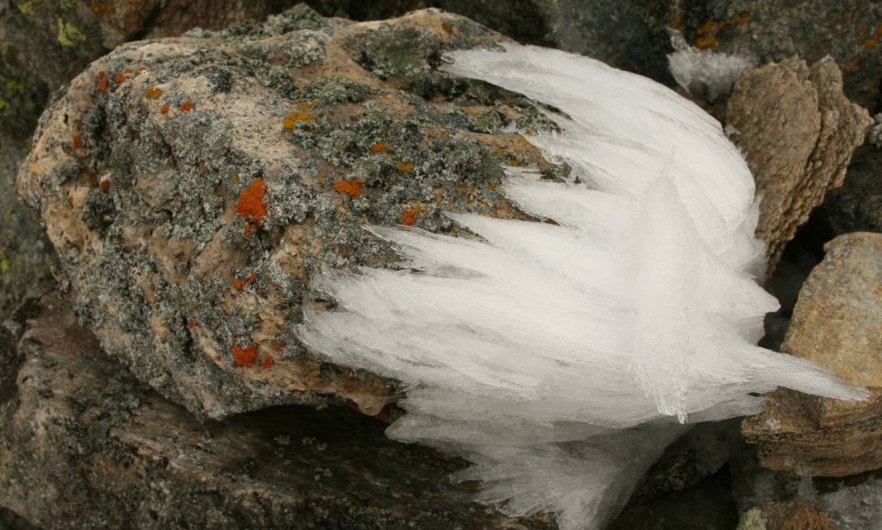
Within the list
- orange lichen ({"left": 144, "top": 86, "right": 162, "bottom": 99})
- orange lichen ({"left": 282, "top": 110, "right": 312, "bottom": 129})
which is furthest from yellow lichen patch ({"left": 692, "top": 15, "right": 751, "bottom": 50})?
orange lichen ({"left": 144, "top": 86, "right": 162, "bottom": 99})

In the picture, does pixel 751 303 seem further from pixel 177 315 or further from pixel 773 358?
pixel 177 315

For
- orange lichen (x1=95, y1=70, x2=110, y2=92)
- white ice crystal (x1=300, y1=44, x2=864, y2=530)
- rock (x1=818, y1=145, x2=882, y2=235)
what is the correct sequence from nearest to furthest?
white ice crystal (x1=300, y1=44, x2=864, y2=530)
orange lichen (x1=95, y1=70, x2=110, y2=92)
rock (x1=818, y1=145, x2=882, y2=235)

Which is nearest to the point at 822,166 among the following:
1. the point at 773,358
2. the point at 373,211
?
the point at 773,358

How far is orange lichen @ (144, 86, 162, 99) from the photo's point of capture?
13.1 feet

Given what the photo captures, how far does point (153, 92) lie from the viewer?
402cm

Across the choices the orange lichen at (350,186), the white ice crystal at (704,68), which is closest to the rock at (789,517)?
the orange lichen at (350,186)

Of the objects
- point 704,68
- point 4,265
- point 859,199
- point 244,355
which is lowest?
point 4,265

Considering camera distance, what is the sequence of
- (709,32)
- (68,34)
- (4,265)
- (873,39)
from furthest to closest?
(4,265) < (68,34) < (709,32) < (873,39)

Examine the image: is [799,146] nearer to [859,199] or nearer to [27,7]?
[859,199]

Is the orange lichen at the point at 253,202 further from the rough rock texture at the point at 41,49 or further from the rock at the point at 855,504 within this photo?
the rock at the point at 855,504

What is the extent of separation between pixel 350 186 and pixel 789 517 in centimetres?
237

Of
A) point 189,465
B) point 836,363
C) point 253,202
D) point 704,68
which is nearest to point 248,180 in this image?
point 253,202

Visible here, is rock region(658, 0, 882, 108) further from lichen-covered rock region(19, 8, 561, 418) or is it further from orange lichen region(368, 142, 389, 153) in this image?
A: orange lichen region(368, 142, 389, 153)

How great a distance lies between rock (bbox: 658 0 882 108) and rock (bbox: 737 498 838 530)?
2.46 metres
